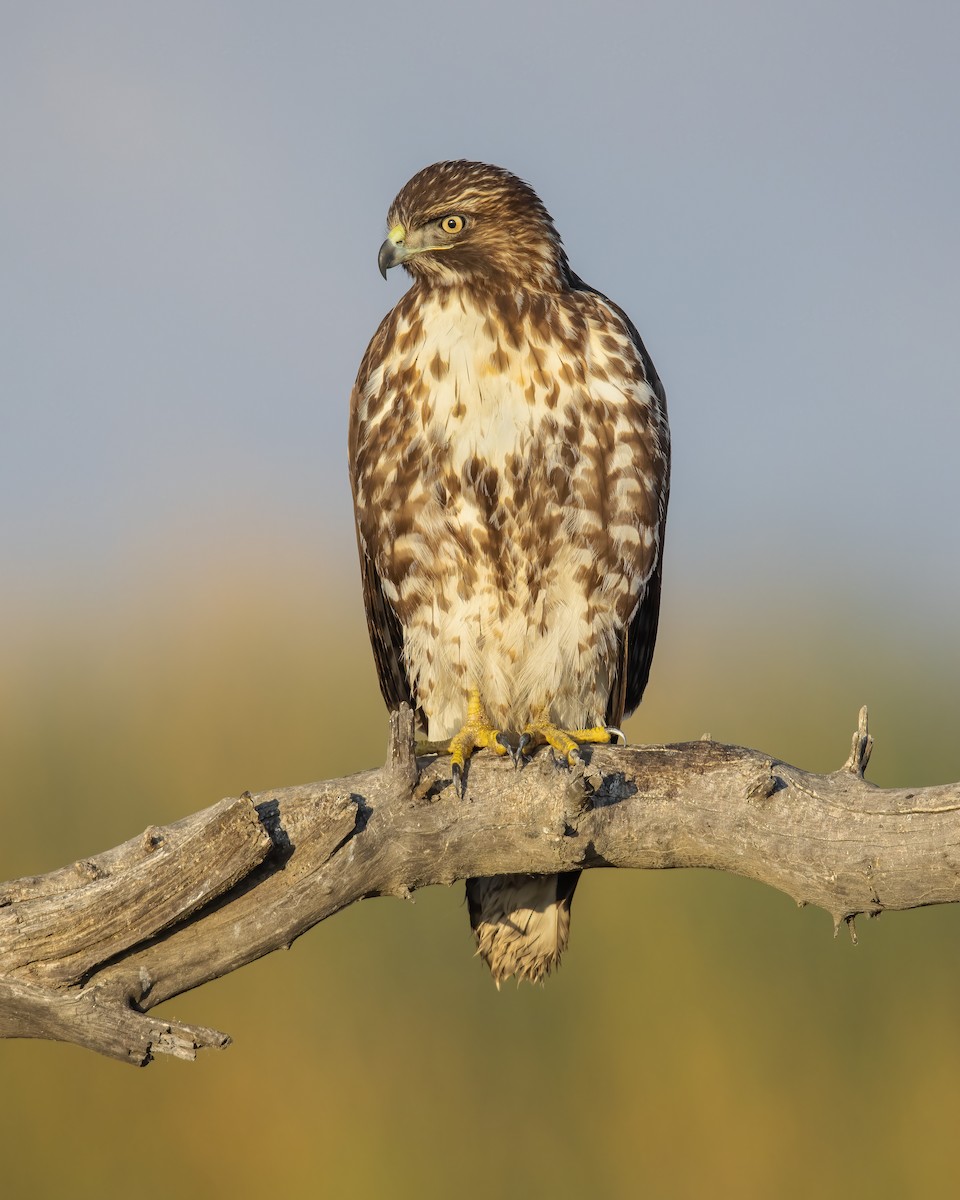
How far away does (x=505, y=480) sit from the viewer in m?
6.14

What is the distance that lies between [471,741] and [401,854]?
3.17 ft

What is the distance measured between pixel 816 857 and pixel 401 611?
2.40 m

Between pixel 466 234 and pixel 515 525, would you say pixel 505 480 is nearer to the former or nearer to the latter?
pixel 515 525

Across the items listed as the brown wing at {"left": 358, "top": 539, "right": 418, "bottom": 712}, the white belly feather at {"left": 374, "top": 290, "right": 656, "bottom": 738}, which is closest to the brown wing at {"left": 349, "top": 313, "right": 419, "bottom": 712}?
the brown wing at {"left": 358, "top": 539, "right": 418, "bottom": 712}

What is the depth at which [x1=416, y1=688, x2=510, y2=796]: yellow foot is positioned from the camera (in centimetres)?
579

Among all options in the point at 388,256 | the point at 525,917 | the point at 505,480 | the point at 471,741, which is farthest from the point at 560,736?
the point at 388,256

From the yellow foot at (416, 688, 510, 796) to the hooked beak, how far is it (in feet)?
6.79

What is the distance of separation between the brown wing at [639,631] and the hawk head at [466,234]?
31 cm

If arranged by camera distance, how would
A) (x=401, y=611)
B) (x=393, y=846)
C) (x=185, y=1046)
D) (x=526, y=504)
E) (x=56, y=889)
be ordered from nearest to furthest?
1. (x=185, y=1046)
2. (x=56, y=889)
3. (x=393, y=846)
4. (x=526, y=504)
5. (x=401, y=611)

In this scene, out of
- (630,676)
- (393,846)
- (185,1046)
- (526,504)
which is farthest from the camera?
(630,676)

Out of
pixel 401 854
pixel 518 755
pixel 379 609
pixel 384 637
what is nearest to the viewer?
pixel 401 854

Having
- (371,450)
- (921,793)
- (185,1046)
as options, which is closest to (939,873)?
(921,793)

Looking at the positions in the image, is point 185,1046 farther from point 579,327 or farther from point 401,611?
point 579,327

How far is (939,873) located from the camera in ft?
16.3
